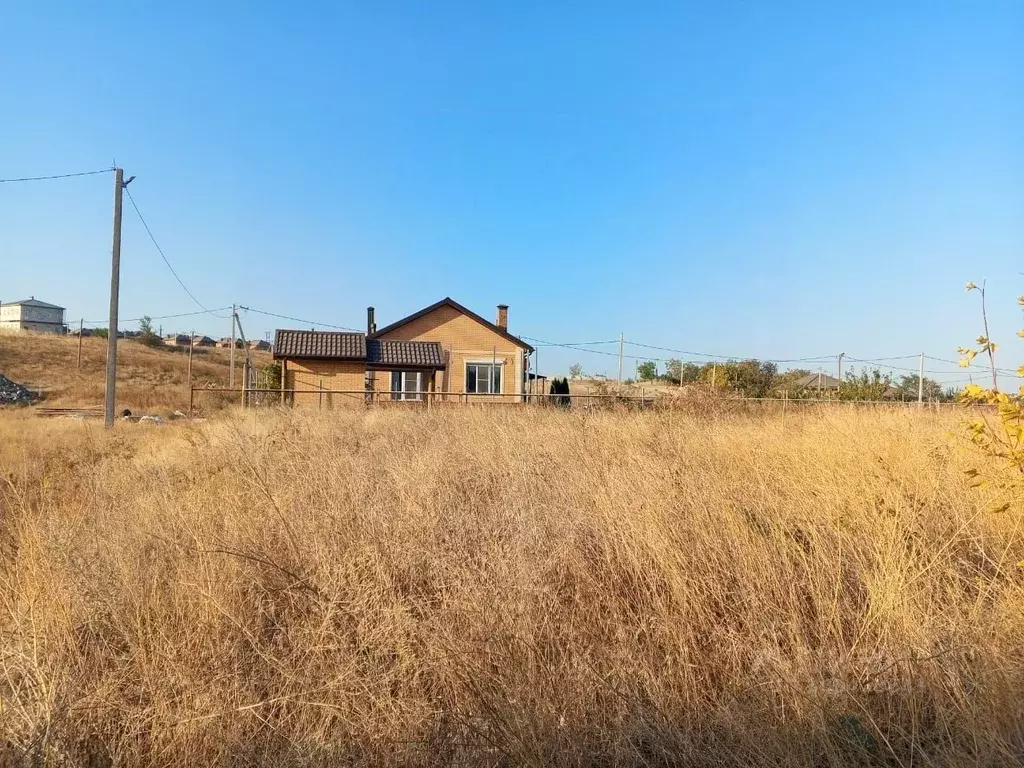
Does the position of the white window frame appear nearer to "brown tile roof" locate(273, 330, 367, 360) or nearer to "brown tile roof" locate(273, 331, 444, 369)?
"brown tile roof" locate(273, 331, 444, 369)

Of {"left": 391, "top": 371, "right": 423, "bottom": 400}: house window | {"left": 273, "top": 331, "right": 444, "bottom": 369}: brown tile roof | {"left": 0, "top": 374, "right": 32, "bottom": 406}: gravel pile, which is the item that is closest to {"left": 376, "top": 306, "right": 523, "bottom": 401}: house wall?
{"left": 273, "top": 331, "right": 444, "bottom": 369}: brown tile roof

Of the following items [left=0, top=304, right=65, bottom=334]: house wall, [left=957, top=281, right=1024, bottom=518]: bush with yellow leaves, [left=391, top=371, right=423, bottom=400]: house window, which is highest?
[left=0, top=304, right=65, bottom=334]: house wall

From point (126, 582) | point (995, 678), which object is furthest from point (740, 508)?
point (126, 582)

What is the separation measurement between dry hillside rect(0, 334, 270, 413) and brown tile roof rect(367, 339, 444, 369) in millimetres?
8642

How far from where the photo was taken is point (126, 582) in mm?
3084

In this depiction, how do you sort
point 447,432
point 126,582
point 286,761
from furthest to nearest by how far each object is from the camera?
point 447,432 < point 126,582 < point 286,761

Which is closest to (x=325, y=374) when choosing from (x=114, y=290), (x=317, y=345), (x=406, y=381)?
(x=317, y=345)

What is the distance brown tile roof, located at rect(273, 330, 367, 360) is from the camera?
82.0ft

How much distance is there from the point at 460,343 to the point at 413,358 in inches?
119

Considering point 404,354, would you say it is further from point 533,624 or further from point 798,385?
point 533,624

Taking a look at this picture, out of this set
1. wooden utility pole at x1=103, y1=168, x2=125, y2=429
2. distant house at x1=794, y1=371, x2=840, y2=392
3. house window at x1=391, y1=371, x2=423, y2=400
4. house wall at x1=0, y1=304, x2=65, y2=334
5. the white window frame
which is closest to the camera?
wooden utility pole at x1=103, y1=168, x2=125, y2=429

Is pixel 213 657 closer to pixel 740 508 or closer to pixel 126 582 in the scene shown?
pixel 126 582

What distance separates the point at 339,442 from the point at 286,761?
20.7ft

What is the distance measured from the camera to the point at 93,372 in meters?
35.6
